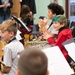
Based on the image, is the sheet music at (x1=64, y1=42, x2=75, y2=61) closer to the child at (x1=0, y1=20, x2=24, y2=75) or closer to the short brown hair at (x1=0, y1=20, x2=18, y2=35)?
the child at (x1=0, y1=20, x2=24, y2=75)

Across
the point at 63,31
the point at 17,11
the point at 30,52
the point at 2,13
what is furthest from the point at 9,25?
the point at 17,11

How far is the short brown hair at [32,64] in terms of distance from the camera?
1.12 metres

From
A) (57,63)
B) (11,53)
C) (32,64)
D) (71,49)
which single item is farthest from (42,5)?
(32,64)

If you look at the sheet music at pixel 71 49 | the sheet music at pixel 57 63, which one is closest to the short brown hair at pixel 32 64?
the sheet music at pixel 57 63

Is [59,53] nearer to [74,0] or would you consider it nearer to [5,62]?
[5,62]

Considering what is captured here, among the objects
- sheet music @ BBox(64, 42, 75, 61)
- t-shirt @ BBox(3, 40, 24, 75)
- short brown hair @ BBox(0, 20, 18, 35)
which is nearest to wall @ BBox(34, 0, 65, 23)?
short brown hair @ BBox(0, 20, 18, 35)

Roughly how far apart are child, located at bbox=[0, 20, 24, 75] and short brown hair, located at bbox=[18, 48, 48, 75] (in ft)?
4.70

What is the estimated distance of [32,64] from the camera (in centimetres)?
113

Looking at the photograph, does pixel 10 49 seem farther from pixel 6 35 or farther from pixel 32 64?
pixel 32 64

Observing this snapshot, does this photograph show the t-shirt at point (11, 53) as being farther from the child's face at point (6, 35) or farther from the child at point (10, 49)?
the child's face at point (6, 35)

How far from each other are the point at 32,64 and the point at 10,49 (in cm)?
148

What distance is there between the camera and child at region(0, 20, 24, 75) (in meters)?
2.60

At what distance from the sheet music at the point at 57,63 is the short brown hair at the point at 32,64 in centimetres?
83

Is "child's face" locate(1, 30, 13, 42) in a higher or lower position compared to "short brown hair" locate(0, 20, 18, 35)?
lower
